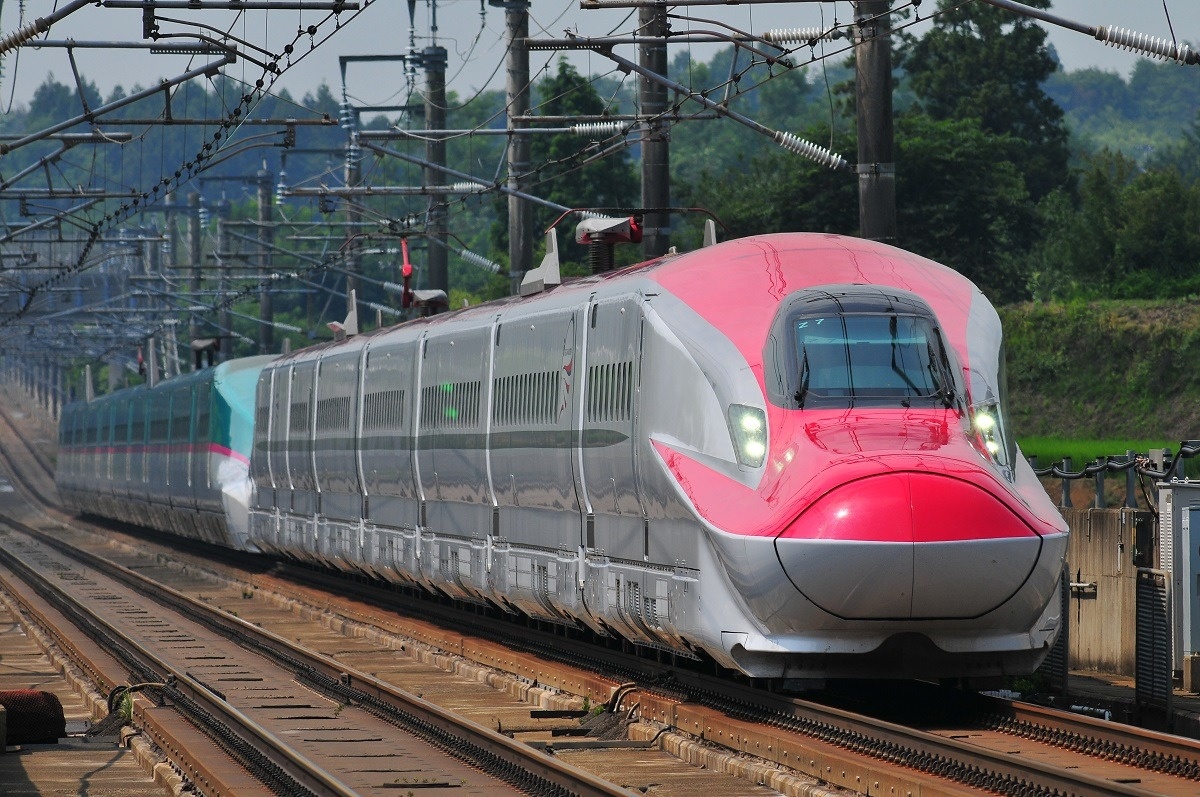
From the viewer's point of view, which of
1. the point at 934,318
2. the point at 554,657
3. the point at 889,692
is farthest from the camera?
the point at 554,657

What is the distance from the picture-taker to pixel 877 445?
Answer: 13812 millimetres

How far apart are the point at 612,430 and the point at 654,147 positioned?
9.17 meters

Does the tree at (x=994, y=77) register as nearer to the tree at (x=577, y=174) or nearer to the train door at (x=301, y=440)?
the tree at (x=577, y=174)

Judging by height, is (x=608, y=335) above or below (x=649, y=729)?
above

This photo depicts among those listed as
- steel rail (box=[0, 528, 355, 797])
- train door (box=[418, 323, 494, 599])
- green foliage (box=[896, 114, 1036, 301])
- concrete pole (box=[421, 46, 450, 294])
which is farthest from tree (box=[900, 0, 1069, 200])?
train door (box=[418, 323, 494, 599])

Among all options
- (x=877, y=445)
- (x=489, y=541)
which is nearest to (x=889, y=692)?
(x=877, y=445)

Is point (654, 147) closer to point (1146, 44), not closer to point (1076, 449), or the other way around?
point (1146, 44)

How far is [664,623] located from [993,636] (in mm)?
2753

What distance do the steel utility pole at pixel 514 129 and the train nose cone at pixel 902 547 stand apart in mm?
18340

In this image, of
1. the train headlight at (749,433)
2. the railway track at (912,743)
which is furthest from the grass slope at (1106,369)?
the train headlight at (749,433)

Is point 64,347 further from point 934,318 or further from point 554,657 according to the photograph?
point 934,318

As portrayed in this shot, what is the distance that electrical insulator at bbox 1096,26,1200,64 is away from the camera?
637 inches

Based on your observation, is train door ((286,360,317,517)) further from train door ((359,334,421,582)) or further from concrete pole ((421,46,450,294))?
concrete pole ((421,46,450,294))

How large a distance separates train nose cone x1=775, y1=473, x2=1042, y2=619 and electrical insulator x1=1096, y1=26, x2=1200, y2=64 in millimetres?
4582
